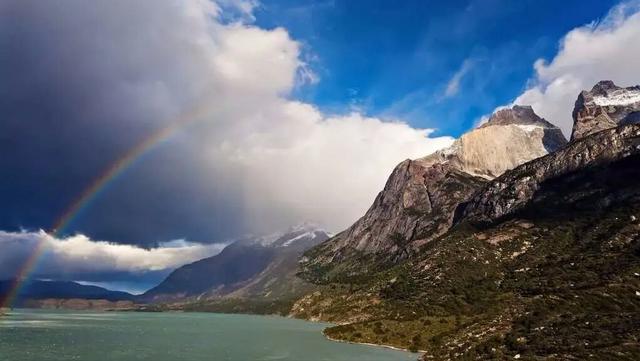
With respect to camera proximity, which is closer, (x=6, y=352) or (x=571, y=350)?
(x=571, y=350)

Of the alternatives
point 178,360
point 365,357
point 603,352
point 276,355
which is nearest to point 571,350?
point 603,352

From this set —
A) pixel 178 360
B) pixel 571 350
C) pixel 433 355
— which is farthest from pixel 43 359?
pixel 571 350

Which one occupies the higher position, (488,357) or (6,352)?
(6,352)

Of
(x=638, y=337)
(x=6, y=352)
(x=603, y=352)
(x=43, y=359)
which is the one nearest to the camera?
(x=603, y=352)

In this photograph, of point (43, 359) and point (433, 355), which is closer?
point (43, 359)

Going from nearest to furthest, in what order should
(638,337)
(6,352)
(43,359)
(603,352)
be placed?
(603,352), (638,337), (43,359), (6,352)

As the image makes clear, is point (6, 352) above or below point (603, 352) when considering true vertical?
above

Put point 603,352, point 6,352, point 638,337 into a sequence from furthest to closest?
1. point 6,352
2. point 638,337
3. point 603,352

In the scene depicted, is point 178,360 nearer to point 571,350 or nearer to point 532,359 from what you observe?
point 532,359

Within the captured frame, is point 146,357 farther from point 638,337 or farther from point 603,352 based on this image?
point 638,337
